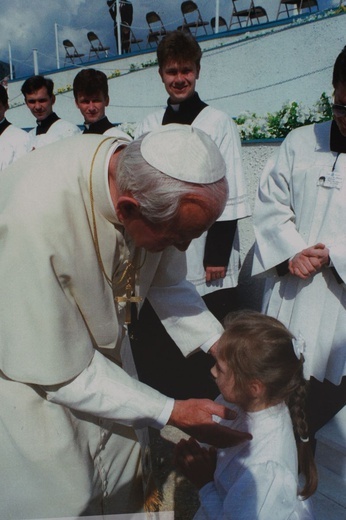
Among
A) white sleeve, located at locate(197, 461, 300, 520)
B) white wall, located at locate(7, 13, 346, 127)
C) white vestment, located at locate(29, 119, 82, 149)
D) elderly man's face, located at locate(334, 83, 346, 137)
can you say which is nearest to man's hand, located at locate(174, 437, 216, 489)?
white sleeve, located at locate(197, 461, 300, 520)

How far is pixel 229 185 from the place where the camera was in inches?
131

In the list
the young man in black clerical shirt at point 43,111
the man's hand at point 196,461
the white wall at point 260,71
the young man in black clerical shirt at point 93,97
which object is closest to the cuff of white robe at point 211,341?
the man's hand at point 196,461

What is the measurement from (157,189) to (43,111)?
14.1 ft

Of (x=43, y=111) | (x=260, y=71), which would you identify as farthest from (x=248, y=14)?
(x=43, y=111)

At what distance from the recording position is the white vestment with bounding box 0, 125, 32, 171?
188 inches

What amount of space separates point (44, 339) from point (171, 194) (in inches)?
22.1

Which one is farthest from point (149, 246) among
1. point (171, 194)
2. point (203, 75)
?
point (203, 75)

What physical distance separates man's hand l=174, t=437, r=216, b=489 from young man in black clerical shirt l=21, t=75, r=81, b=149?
12.0 ft

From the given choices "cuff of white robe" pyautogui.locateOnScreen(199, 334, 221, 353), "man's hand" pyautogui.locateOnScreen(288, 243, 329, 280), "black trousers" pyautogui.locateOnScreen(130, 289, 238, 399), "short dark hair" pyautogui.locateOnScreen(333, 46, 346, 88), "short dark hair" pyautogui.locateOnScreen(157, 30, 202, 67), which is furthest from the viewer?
"black trousers" pyautogui.locateOnScreen(130, 289, 238, 399)

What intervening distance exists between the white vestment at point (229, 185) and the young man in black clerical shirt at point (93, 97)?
95cm

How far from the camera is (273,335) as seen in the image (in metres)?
1.91

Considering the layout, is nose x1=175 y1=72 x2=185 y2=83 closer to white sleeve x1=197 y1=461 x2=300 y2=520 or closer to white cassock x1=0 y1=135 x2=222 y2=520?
white cassock x1=0 y1=135 x2=222 y2=520

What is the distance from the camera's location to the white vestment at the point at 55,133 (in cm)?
518

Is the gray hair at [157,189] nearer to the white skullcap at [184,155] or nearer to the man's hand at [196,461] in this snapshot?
the white skullcap at [184,155]
